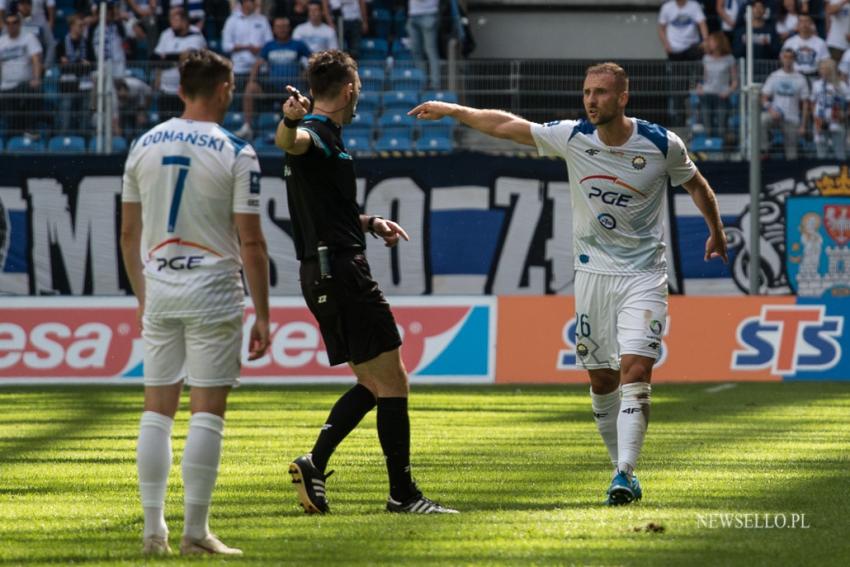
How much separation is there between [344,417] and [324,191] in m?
Answer: 1.11

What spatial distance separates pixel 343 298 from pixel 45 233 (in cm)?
1429

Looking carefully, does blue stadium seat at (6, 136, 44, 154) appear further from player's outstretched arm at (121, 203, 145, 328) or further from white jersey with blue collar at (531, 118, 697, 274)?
player's outstretched arm at (121, 203, 145, 328)

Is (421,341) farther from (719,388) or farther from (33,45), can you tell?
(33,45)

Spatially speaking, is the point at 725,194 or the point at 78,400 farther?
the point at 725,194

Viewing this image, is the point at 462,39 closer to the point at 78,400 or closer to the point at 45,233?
the point at 45,233

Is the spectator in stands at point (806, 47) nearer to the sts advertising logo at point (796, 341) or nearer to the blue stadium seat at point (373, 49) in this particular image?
the sts advertising logo at point (796, 341)

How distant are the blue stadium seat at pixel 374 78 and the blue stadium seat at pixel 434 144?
93 centimetres

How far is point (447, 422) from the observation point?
13.5 meters

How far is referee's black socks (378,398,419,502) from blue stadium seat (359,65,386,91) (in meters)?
13.7

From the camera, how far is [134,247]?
6.19 m

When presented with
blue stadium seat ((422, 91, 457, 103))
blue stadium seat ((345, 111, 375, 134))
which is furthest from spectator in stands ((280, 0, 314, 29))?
blue stadium seat ((422, 91, 457, 103))

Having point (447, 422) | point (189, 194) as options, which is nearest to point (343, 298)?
point (189, 194)

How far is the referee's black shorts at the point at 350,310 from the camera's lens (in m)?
7.32

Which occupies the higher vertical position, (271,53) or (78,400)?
(271,53)
